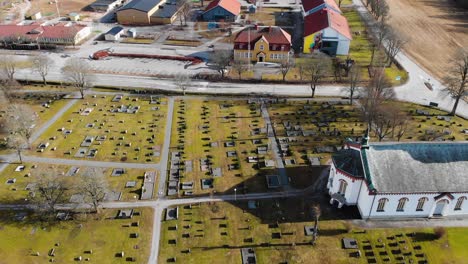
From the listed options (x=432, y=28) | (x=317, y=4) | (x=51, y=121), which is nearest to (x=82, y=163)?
(x=51, y=121)

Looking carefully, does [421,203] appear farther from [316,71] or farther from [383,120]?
[316,71]

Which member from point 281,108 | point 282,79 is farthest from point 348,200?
point 282,79

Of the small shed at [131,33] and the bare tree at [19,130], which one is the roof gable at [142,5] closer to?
the small shed at [131,33]

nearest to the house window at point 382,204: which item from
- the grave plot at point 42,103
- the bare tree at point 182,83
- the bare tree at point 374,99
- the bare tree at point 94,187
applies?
the bare tree at point 374,99

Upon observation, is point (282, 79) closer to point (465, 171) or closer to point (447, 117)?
point (447, 117)

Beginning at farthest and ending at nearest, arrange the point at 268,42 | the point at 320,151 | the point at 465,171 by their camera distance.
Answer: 1. the point at 268,42
2. the point at 320,151
3. the point at 465,171

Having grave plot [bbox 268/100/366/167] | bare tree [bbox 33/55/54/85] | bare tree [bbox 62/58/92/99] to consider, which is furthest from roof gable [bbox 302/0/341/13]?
bare tree [bbox 33/55/54/85]
